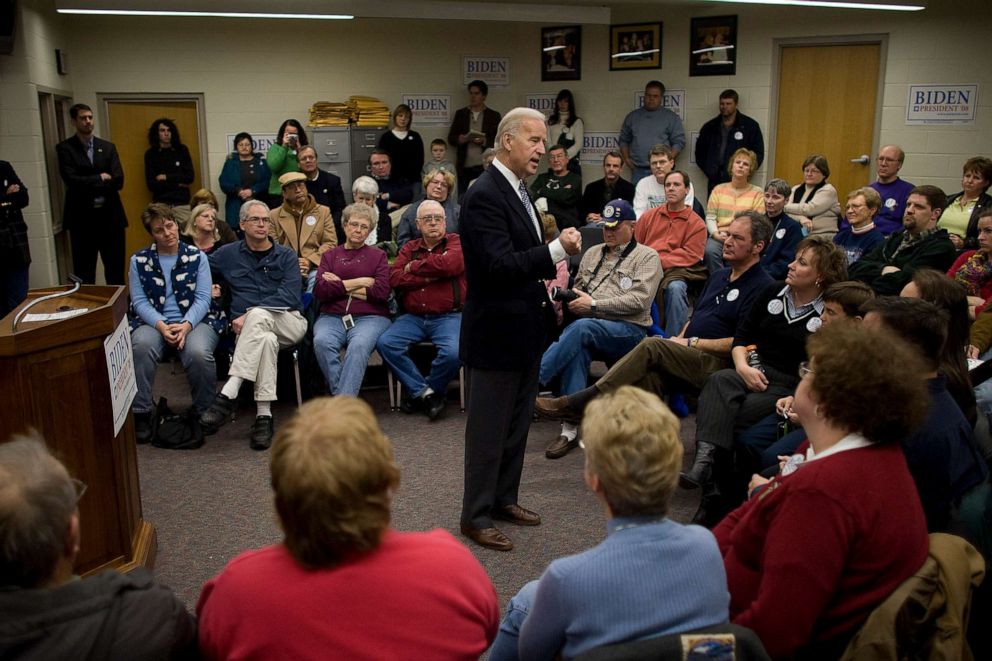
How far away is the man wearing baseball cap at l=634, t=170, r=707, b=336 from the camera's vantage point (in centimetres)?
510

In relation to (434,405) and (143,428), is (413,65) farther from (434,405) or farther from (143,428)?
(143,428)

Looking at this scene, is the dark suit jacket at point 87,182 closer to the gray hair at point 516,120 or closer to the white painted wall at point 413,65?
the white painted wall at point 413,65

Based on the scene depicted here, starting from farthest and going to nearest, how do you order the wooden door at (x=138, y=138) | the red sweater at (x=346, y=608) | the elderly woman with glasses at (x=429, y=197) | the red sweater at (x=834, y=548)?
the wooden door at (x=138, y=138) → the elderly woman with glasses at (x=429, y=197) → the red sweater at (x=834, y=548) → the red sweater at (x=346, y=608)

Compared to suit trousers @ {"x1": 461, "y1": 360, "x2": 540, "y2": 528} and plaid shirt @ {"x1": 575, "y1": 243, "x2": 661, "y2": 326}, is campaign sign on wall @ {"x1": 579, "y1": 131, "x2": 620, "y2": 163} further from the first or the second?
suit trousers @ {"x1": 461, "y1": 360, "x2": 540, "y2": 528}

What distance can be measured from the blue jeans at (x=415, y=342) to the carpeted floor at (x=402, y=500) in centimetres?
19

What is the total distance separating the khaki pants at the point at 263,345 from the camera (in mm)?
4398

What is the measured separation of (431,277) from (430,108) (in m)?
4.55

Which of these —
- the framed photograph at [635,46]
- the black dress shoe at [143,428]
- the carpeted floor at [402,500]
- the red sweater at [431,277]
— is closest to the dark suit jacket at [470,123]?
the framed photograph at [635,46]

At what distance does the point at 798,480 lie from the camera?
166 centimetres

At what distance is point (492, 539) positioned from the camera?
311 cm

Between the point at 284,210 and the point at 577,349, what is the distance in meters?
2.34

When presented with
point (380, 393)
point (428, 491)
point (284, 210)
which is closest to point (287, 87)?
point (284, 210)

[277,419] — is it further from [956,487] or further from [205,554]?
[956,487]

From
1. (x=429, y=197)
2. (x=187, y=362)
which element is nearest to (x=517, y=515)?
(x=187, y=362)
